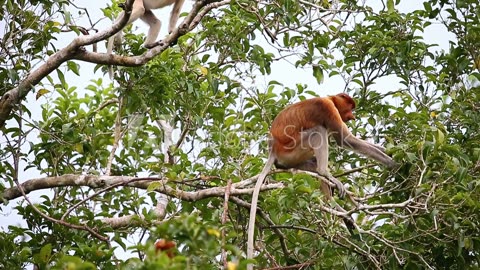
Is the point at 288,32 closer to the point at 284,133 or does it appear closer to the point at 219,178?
the point at 284,133

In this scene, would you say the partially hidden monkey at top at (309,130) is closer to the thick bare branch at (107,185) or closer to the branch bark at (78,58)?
the thick bare branch at (107,185)

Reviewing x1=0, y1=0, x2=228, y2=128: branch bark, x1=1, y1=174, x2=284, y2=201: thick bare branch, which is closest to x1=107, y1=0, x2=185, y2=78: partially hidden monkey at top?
x1=0, y1=0, x2=228, y2=128: branch bark

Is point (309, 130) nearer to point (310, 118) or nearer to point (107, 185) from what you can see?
point (310, 118)

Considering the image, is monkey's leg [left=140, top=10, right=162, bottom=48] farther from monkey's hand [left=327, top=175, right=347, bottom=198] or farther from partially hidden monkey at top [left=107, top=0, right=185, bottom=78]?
monkey's hand [left=327, top=175, right=347, bottom=198]

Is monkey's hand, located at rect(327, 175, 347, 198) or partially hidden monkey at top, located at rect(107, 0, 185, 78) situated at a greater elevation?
partially hidden monkey at top, located at rect(107, 0, 185, 78)

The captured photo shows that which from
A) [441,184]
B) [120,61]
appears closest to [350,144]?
[441,184]

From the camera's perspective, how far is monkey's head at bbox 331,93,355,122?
5301mm

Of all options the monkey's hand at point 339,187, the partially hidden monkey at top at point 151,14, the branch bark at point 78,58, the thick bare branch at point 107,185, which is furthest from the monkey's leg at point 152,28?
the monkey's hand at point 339,187

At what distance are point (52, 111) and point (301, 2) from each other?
5.52ft

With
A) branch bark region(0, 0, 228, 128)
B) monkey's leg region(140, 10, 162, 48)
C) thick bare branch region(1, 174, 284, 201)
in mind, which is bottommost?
thick bare branch region(1, 174, 284, 201)

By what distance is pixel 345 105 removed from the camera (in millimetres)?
5293

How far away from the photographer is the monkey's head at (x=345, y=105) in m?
5.30

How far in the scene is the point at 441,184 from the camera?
4234 millimetres

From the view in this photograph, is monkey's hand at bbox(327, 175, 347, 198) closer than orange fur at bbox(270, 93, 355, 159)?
Yes
